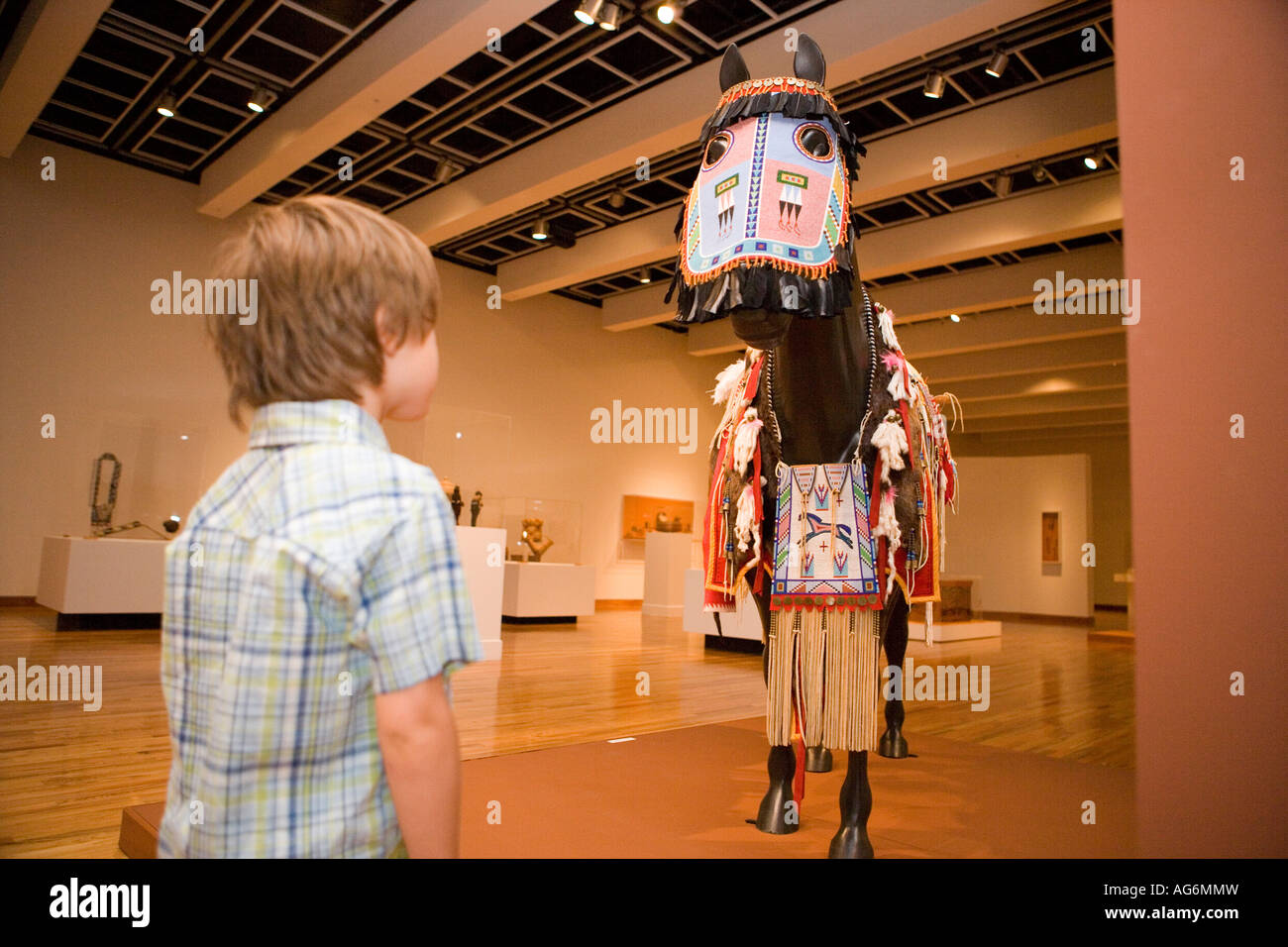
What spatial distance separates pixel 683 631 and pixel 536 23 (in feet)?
20.2

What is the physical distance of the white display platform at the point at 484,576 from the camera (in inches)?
235

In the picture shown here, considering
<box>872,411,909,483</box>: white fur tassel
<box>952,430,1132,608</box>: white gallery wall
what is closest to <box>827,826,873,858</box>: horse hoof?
<box>872,411,909,483</box>: white fur tassel

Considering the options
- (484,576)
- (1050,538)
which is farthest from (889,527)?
(1050,538)

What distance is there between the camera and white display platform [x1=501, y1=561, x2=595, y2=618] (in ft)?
30.5

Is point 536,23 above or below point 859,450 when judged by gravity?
above

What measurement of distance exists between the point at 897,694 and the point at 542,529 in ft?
24.1

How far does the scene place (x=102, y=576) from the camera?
21.7ft

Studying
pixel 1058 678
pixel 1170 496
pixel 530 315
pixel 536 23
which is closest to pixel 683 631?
pixel 1058 678

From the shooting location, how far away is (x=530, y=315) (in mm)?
11844

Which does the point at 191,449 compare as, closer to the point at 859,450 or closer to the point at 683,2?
the point at 683,2

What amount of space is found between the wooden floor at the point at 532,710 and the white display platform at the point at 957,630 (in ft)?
4.60

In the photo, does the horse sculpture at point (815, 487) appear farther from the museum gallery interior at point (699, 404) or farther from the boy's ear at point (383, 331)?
the boy's ear at point (383, 331)

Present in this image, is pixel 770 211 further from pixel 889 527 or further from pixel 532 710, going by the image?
pixel 532 710

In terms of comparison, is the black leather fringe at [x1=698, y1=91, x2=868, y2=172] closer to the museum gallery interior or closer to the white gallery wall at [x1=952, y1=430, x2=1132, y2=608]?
the museum gallery interior
